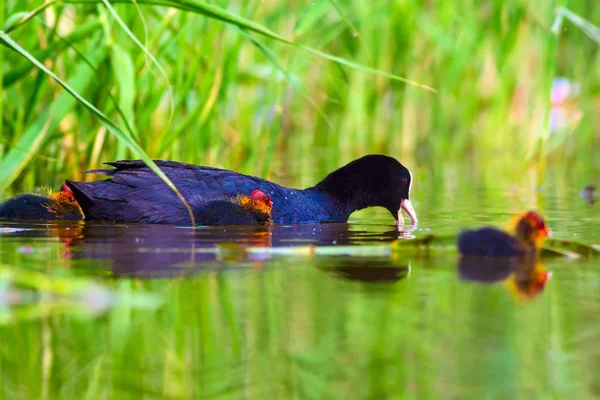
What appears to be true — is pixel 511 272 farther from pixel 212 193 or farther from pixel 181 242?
pixel 212 193

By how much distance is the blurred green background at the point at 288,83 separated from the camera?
5.89 meters

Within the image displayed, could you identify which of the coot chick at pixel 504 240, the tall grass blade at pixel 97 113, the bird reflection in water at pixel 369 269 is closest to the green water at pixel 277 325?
the bird reflection in water at pixel 369 269

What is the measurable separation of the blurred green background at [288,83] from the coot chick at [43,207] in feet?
0.56

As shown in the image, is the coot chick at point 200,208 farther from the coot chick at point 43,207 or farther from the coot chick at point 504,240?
the coot chick at point 504,240

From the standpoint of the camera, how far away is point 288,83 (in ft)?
26.2

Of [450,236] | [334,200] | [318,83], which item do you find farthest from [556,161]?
[450,236]

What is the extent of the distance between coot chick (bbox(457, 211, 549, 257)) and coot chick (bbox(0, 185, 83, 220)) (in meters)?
2.34

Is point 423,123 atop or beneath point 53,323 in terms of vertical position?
atop

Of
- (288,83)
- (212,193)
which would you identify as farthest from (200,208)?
(288,83)

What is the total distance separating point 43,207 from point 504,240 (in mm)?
2596

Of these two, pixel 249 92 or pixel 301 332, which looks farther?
pixel 249 92

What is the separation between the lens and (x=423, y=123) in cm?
1291

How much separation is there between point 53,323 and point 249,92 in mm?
8751

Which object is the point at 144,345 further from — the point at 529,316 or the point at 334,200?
the point at 334,200
